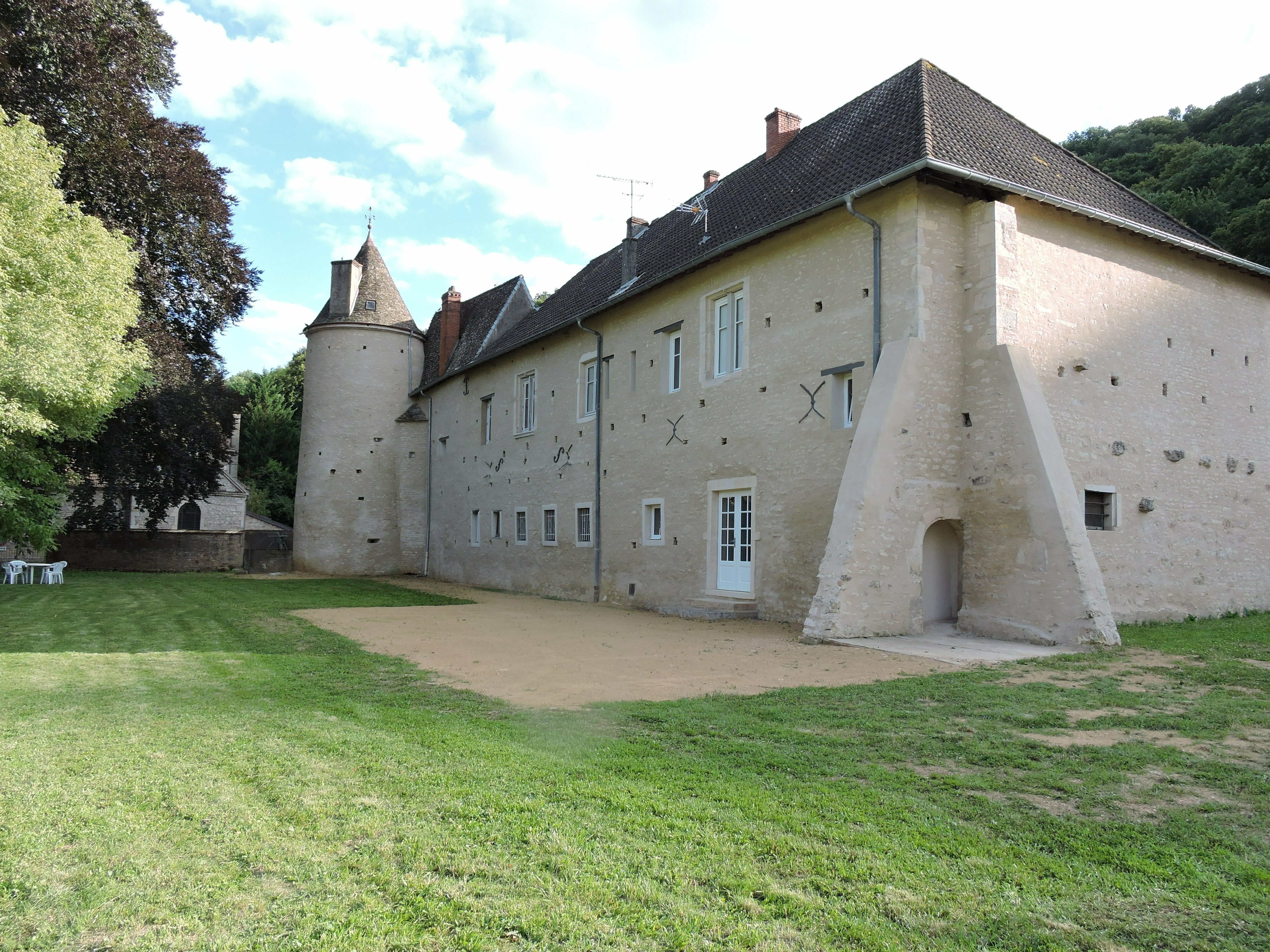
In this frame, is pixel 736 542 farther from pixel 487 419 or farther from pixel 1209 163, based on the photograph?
pixel 1209 163

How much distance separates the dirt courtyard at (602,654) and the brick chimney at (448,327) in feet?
45.9

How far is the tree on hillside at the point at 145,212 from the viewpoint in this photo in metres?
15.9

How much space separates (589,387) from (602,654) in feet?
34.2

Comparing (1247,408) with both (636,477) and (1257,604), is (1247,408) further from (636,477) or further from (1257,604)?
(636,477)

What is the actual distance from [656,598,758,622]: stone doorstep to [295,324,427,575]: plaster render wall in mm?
15124

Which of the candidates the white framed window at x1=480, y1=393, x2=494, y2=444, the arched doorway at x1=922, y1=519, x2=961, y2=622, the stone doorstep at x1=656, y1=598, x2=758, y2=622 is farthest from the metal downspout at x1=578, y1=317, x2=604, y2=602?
the arched doorway at x1=922, y1=519, x2=961, y2=622

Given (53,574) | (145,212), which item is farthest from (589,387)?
(53,574)

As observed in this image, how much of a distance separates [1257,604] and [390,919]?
1643 cm

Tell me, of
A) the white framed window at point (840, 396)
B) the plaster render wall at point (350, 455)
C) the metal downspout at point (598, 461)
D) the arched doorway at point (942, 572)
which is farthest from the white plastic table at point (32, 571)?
the arched doorway at point (942, 572)

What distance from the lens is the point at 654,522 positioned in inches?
658

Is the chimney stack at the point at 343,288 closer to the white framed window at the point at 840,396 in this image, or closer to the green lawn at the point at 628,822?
the white framed window at the point at 840,396

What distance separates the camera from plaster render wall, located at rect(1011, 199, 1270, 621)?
12.3 meters

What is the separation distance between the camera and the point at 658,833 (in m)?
3.57

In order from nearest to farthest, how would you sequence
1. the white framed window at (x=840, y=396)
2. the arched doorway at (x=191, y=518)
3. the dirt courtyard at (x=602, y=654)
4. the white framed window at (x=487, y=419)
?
the dirt courtyard at (x=602, y=654), the white framed window at (x=840, y=396), the white framed window at (x=487, y=419), the arched doorway at (x=191, y=518)
